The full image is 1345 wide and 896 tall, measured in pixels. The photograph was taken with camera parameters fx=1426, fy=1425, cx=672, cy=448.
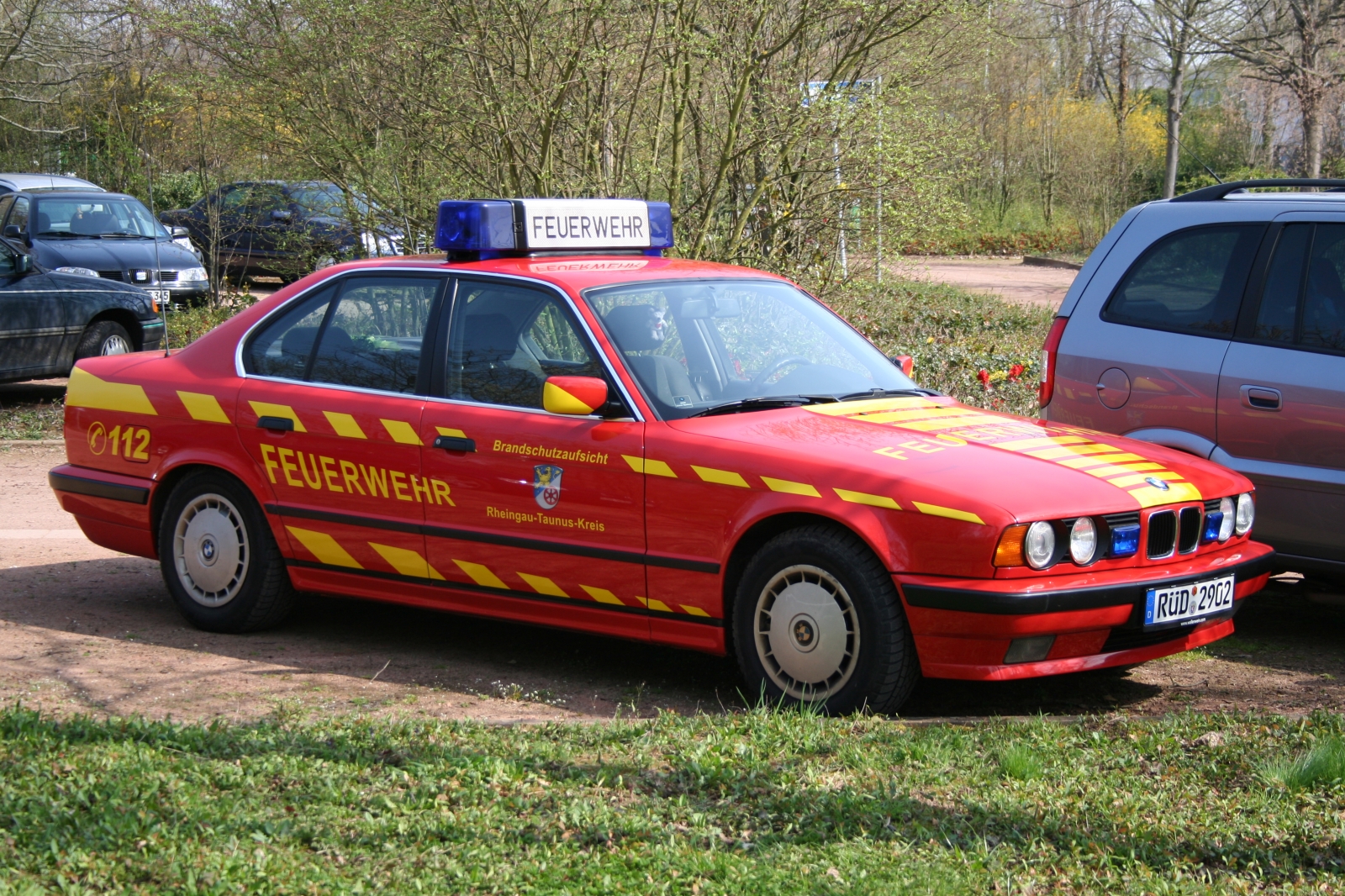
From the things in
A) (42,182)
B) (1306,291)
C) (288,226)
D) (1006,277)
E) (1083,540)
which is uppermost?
(42,182)

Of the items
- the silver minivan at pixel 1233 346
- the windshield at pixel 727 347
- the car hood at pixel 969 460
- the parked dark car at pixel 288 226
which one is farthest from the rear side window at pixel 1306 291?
the parked dark car at pixel 288 226

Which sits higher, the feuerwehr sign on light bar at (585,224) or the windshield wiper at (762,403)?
the feuerwehr sign on light bar at (585,224)

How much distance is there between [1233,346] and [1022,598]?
2176mm

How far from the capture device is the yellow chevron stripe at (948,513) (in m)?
4.36

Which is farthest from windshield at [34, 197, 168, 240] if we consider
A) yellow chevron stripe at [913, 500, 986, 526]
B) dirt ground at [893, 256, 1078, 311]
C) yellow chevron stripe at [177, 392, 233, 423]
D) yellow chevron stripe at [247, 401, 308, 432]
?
yellow chevron stripe at [913, 500, 986, 526]

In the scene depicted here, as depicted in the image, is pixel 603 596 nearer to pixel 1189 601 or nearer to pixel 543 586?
pixel 543 586

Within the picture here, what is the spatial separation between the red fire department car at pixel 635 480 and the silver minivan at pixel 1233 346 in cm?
58

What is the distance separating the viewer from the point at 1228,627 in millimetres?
5066

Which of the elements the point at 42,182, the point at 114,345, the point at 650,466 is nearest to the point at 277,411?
the point at 650,466

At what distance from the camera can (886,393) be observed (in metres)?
5.60

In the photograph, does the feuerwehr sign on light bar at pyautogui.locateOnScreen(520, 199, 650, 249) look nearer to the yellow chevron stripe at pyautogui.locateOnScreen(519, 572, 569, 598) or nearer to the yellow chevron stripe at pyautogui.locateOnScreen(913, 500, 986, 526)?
the yellow chevron stripe at pyautogui.locateOnScreen(519, 572, 569, 598)

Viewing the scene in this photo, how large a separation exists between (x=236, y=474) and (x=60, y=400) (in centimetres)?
836

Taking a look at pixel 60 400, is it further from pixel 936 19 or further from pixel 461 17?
pixel 936 19

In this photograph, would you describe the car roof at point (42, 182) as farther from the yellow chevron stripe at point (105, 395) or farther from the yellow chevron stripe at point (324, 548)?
the yellow chevron stripe at point (324, 548)
